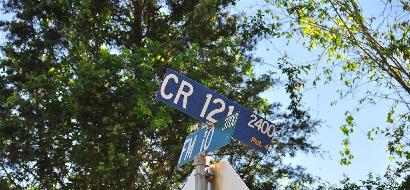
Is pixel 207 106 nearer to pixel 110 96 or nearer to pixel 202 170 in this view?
pixel 202 170

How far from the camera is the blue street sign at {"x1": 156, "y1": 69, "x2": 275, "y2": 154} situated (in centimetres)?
398

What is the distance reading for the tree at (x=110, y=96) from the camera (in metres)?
13.6

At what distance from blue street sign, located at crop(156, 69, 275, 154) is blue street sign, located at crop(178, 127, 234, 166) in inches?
4.4

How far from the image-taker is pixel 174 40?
15625 mm

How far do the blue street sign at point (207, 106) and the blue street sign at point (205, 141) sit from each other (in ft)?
0.37

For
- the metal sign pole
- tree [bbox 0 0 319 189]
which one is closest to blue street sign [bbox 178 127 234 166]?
the metal sign pole

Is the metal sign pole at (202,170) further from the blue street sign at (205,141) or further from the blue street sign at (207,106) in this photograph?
the blue street sign at (207,106)

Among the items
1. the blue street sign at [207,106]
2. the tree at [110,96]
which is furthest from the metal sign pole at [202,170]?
the tree at [110,96]

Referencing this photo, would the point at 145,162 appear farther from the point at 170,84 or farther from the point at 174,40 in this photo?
the point at 170,84

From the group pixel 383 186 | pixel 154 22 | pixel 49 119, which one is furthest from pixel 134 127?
pixel 383 186

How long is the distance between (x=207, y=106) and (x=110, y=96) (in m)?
10.1

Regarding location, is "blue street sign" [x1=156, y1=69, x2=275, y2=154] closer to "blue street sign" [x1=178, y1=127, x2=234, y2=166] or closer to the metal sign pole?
"blue street sign" [x1=178, y1=127, x2=234, y2=166]

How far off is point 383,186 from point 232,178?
13379mm

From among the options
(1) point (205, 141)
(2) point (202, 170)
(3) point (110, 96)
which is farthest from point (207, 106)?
(3) point (110, 96)
